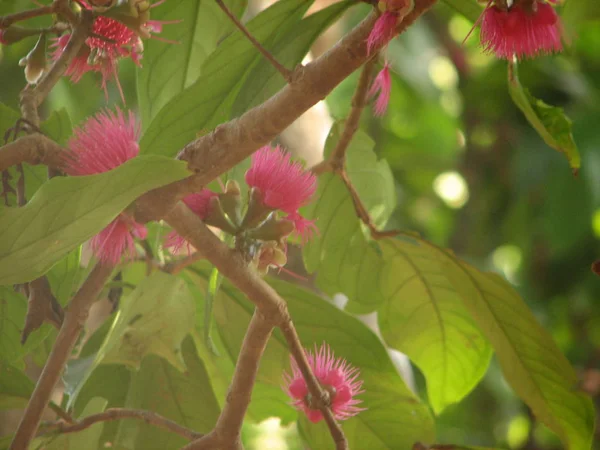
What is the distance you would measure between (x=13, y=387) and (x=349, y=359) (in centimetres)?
32

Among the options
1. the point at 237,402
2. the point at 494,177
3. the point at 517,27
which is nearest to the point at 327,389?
the point at 237,402

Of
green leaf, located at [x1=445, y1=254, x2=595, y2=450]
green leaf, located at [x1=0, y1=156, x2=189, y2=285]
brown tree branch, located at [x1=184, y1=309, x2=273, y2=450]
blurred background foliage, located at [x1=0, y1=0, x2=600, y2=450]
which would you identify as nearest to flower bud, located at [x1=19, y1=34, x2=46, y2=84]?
green leaf, located at [x1=0, y1=156, x2=189, y2=285]

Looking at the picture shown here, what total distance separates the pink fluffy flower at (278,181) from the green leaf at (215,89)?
73 mm

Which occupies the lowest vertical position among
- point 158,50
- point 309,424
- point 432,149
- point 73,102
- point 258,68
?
point 309,424

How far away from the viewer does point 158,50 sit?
769mm

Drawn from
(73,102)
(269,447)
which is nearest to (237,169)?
(73,102)

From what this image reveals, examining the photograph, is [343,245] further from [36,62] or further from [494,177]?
[494,177]

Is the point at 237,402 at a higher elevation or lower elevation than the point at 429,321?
lower

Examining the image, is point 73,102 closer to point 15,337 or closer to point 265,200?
point 15,337

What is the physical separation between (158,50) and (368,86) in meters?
0.20

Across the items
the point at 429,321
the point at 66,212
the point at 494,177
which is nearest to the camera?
the point at 66,212

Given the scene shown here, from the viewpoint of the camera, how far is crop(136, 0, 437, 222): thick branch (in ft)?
1.71

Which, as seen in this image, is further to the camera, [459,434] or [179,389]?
[459,434]

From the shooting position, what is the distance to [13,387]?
75cm
